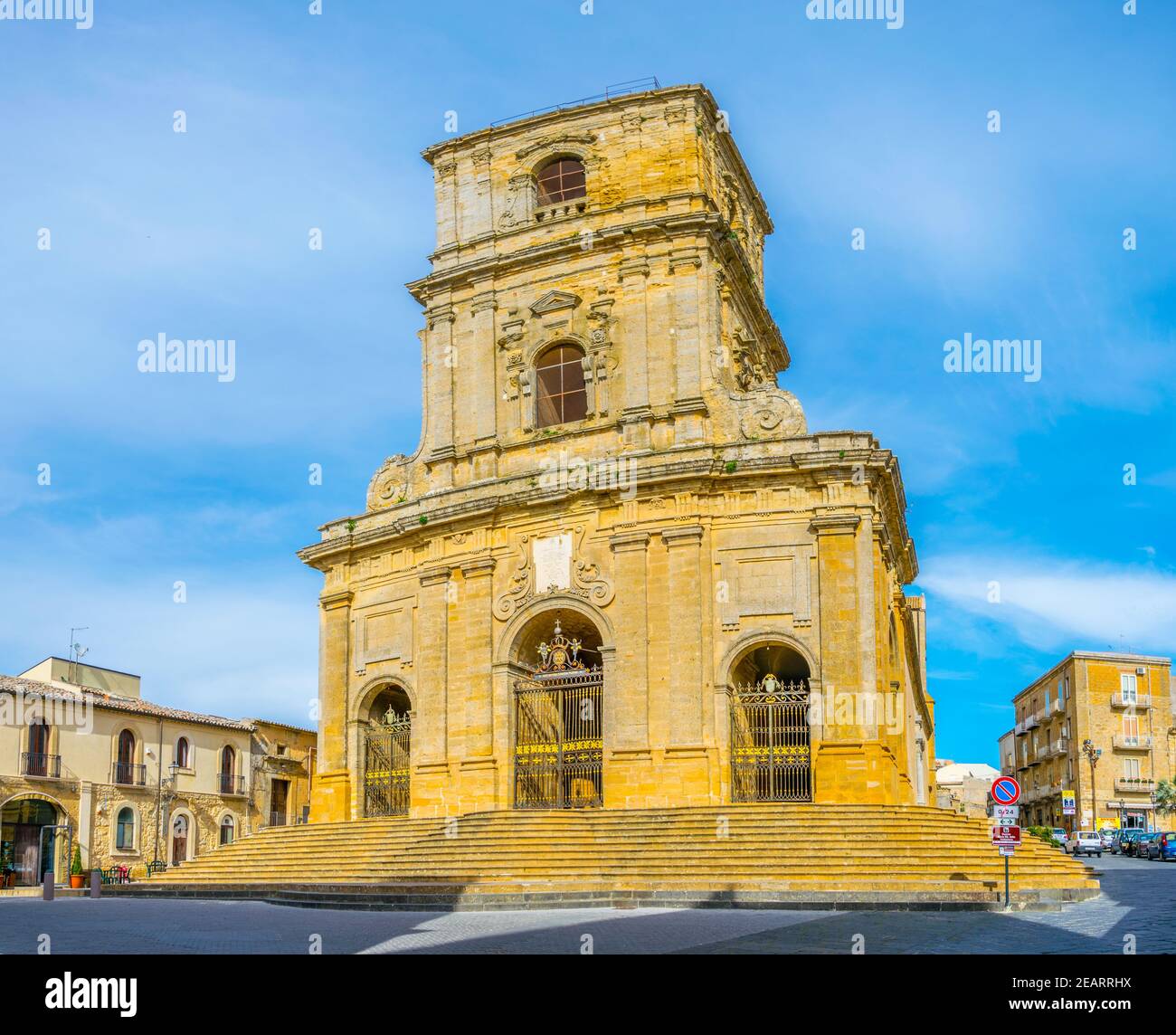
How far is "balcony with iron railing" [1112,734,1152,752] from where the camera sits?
6931 centimetres

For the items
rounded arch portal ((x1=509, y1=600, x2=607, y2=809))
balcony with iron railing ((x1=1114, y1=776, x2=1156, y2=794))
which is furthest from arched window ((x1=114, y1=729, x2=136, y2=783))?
balcony with iron railing ((x1=1114, y1=776, x2=1156, y2=794))

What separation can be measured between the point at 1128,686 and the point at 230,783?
1810 inches

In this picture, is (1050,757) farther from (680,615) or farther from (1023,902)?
(1023,902)

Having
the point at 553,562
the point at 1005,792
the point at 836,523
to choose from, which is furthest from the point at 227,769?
the point at 1005,792

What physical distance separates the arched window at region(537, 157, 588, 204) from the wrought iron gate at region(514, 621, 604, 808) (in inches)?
436

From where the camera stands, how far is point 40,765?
1751 inches

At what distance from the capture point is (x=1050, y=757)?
77.8 m

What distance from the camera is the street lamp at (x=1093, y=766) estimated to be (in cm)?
6556

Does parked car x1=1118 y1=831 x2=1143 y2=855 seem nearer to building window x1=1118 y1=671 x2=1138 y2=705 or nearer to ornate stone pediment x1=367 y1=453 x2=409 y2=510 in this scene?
building window x1=1118 y1=671 x2=1138 y2=705

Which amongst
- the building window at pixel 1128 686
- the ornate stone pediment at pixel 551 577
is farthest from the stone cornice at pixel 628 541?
the building window at pixel 1128 686

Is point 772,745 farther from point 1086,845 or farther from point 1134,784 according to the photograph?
point 1134,784
